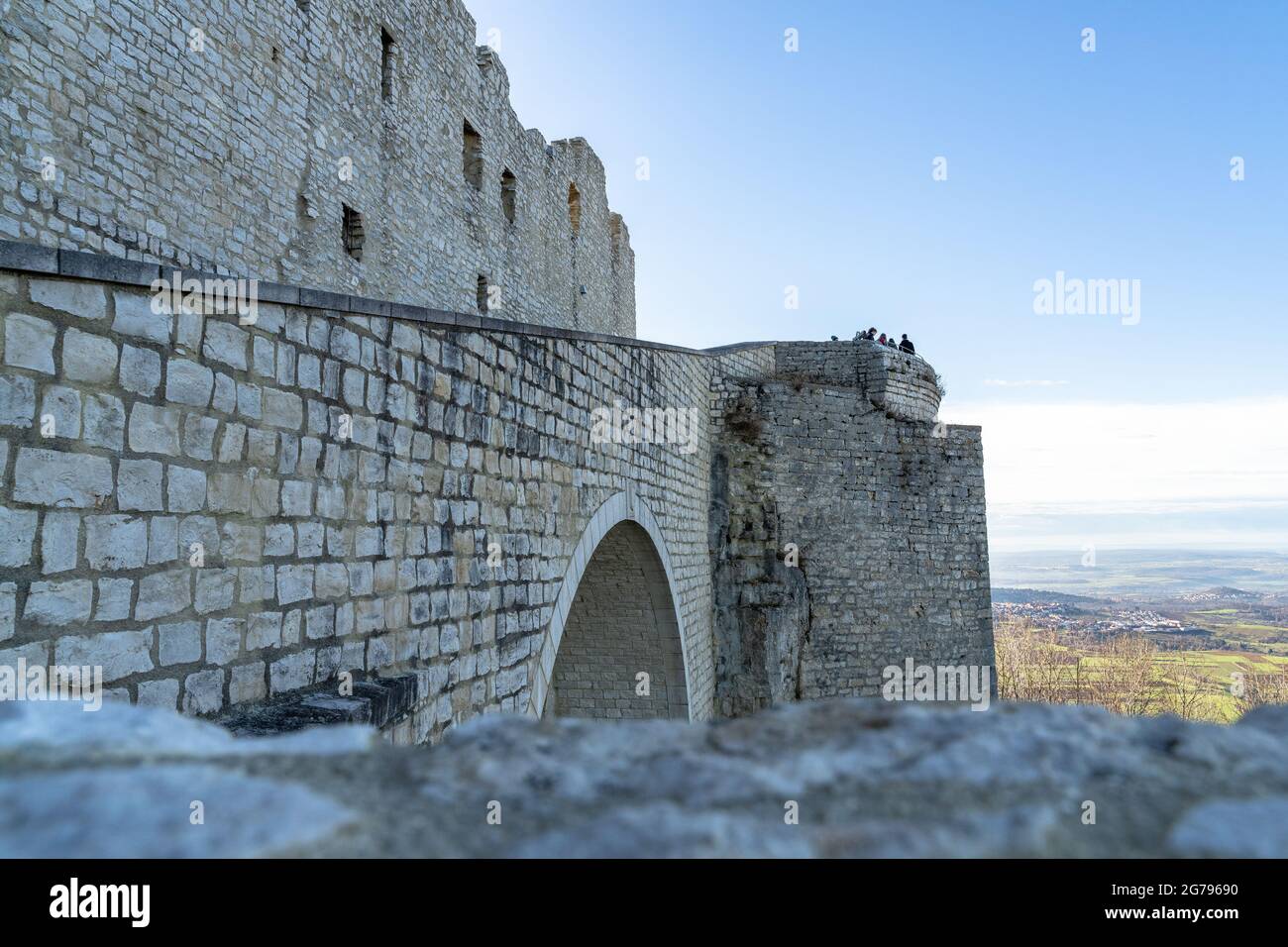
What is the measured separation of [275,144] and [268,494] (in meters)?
7.27

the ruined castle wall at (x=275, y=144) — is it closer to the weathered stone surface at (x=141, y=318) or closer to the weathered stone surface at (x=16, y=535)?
the weathered stone surface at (x=141, y=318)

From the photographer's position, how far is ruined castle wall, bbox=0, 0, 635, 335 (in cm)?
636

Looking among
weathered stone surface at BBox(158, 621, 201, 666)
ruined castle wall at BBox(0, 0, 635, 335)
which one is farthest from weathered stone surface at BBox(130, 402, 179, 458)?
ruined castle wall at BBox(0, 0, 635, 335)

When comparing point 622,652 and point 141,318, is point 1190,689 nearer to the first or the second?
point 622,652

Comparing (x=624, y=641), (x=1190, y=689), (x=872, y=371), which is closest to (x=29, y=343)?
(x=624, y=641)

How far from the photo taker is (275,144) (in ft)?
29.5

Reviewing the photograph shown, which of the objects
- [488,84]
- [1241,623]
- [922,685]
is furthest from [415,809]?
[1241,623]

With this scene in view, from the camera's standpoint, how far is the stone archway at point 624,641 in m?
9.47

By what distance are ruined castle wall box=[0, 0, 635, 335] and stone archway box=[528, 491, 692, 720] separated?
15.8ft

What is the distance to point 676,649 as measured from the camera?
10.4 m

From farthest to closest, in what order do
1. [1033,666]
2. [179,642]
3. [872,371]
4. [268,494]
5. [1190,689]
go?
[1033,666] → [1190,689] → [872,371] → [268,494] → [179,642]
